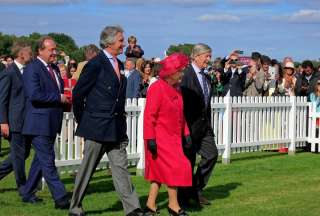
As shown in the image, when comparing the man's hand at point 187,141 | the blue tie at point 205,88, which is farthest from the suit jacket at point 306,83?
the man's hand at point 187,141

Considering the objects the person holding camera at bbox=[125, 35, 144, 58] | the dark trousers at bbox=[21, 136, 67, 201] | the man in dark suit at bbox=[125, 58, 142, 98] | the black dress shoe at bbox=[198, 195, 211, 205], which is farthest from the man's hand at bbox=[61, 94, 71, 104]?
the person holding camera at bbox=[125, 35, 144, 58]

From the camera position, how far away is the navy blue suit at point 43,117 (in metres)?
8.59

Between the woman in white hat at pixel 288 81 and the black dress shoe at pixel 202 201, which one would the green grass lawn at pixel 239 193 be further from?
the woman in white hat at pixel 288 81

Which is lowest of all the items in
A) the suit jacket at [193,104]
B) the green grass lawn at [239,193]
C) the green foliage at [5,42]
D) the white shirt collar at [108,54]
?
the green grass lawn at [239,193]

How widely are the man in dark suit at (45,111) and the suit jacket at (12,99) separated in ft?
2.22

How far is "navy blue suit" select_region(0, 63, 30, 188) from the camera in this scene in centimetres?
945

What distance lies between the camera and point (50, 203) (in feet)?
30.2

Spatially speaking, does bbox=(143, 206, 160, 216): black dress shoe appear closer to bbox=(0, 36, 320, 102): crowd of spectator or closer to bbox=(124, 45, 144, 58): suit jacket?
bbox=(0, 36, 320, 102): crowd of spectator

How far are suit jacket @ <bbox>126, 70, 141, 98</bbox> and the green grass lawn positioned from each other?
244 centimetres

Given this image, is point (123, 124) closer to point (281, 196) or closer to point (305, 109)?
point (281, 196)

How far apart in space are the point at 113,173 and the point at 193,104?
1.72 m

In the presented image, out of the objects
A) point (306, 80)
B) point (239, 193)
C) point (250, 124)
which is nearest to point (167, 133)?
point (239, 193)

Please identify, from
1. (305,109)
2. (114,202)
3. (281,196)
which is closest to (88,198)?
(114,202)

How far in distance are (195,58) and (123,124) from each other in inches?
67.2
